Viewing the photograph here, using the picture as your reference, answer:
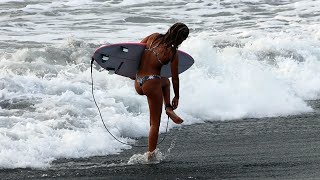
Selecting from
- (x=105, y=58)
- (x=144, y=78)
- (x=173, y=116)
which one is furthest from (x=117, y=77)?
(x=173, y=116)

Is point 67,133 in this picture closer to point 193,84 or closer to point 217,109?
point 217,109

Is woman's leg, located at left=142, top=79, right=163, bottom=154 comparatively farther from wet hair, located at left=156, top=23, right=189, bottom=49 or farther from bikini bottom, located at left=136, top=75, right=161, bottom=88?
wet hair, located at left=156, top=23, right=189, bottom=49

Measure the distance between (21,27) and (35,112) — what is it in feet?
38.1

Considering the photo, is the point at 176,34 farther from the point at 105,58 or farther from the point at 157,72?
the point at 105,58

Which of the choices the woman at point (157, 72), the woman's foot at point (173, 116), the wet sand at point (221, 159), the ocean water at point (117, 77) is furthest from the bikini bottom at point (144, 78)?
the ocean water at point (117, 77)

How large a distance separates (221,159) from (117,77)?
17.3 feet

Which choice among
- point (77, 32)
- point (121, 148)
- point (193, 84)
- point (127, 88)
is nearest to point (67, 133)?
point (121, 148)

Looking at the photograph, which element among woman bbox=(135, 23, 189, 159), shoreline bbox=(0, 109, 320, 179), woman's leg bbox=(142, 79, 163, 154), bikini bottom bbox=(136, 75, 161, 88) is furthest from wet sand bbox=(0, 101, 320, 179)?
bikini bottom bbox=(136, 75, 161, 88)

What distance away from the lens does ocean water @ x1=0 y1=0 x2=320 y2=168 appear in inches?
349

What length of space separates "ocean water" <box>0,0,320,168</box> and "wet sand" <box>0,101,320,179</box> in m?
0.42

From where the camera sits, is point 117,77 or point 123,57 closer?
point 123,57

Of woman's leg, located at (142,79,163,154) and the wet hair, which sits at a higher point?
the wet hair

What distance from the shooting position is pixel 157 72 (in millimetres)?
7734

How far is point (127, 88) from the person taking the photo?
12.1 m
